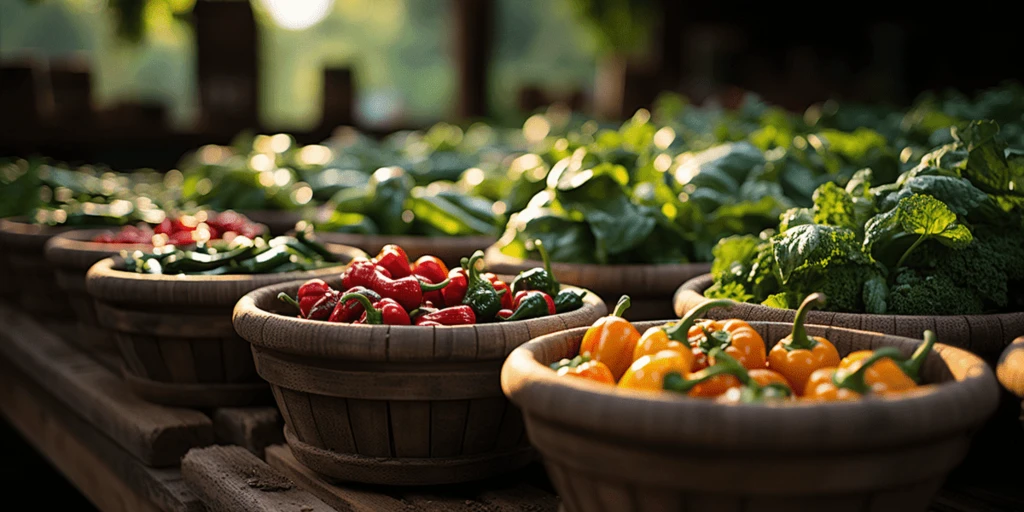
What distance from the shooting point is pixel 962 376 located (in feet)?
5.28

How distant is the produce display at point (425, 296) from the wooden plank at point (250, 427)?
1.25 ft

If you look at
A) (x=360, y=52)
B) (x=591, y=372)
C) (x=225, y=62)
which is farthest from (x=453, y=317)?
(x=360, y=52)

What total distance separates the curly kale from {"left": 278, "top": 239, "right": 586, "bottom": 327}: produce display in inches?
28.4

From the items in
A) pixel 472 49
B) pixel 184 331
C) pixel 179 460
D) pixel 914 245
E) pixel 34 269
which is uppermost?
pixel 472 49

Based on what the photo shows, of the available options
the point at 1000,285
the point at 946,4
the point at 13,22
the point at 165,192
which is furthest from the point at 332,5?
the point at 1000,285

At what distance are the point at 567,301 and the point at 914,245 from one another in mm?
802

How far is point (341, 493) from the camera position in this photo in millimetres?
2238

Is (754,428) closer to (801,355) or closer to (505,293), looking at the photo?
(801,355)

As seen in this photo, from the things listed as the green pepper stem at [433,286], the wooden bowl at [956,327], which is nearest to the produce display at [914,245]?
the wooden bowl at [956,327]

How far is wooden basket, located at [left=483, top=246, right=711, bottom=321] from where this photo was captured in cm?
292

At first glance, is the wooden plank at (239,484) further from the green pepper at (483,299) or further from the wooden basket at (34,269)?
the wooden basket at (34,269)

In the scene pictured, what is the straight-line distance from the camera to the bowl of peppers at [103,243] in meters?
3.48

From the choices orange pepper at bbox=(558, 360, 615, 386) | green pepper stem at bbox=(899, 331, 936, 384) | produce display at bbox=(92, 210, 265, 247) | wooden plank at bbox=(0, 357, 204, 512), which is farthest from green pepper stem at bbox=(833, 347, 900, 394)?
produce display at bbox=(92, 210, 265, 247)

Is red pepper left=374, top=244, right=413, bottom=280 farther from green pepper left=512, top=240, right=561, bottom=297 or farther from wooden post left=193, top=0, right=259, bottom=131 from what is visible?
wooden post left=193, top=0, right=259, bottom=131
